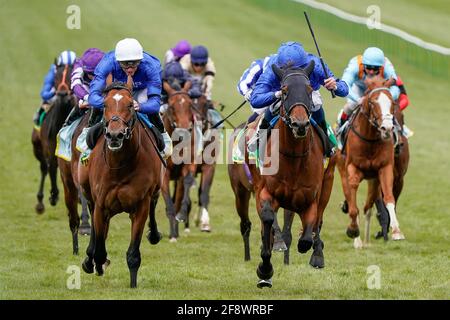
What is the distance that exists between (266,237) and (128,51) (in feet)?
7.33

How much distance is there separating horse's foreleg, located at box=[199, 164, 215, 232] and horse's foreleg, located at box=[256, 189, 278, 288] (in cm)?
603

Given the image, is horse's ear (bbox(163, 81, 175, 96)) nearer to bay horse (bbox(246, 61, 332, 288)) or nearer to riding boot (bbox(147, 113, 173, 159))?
riding boot (bbox(147, 113, 173, 159))

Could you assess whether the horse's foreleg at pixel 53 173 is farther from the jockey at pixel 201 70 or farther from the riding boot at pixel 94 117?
the riding boot at pixel 94 117

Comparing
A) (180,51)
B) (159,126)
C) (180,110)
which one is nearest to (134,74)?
(159,126)

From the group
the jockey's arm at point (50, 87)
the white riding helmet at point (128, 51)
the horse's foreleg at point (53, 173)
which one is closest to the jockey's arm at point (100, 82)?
the white riding helmet at point (128, 51)

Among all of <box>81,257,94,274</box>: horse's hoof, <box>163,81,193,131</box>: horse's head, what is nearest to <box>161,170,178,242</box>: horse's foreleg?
<box>163,81,193,131</box>: horse's head

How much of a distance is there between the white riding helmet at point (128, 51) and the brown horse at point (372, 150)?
13.8 ft

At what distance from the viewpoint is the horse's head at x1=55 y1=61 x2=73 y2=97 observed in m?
16.9

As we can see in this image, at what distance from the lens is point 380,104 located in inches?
552

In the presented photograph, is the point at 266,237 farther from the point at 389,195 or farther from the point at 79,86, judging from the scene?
the point at 389,195

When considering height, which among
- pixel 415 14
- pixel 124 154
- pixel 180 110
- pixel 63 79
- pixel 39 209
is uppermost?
pixel 415 14

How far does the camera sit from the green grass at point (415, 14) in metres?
34.6
